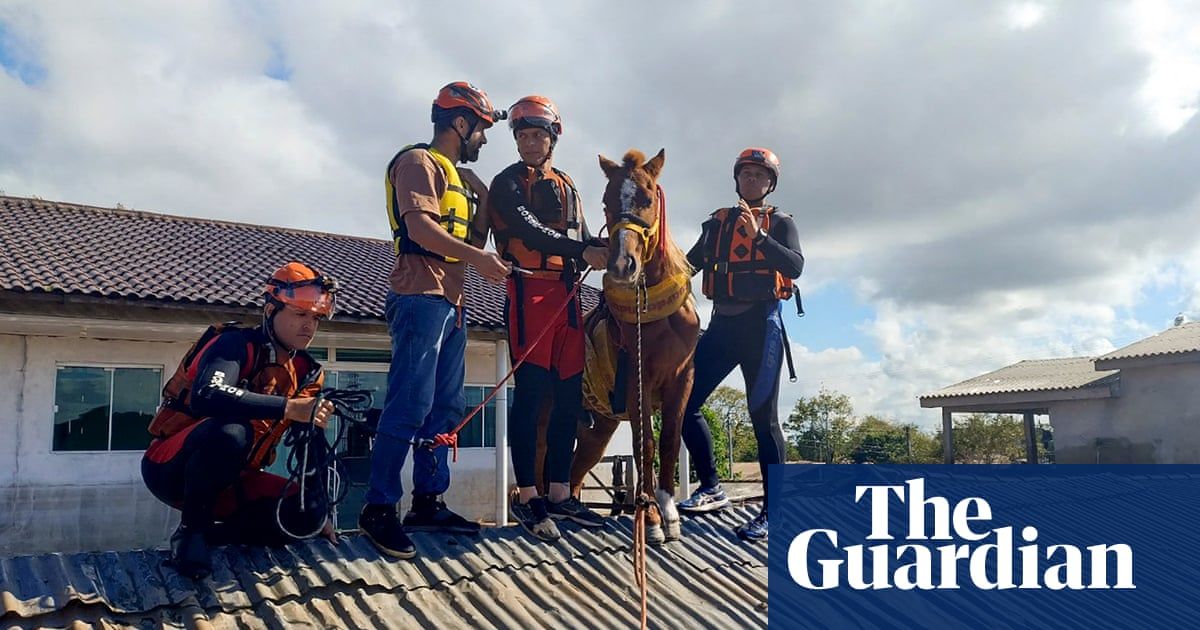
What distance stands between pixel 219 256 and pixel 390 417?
34.0 ft

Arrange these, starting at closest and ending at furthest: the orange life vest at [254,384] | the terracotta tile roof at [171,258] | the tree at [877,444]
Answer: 1. the orange life vest at [254,384]
2. the terracotta tile roof at [171,258]
3. the tree at [877,444]

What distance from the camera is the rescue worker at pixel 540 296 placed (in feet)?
15.6

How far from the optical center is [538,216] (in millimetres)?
4883

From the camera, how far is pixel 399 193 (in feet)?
13.7

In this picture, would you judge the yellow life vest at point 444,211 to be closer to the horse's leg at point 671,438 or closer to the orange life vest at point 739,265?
the horse's leg at point 671,438

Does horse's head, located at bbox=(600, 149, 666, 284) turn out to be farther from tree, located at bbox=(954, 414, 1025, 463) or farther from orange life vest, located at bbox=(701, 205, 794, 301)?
tree, located at bbox=(954, 414, 1025, 463)

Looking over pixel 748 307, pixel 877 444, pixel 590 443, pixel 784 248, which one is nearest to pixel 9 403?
pixel 590 443

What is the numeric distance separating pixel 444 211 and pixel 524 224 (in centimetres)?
50

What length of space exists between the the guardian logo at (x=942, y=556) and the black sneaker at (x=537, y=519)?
1442mm

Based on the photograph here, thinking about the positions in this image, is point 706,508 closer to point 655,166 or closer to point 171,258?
point 655,166

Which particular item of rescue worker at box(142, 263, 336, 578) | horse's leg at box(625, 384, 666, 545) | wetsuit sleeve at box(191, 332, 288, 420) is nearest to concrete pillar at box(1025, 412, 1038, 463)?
horse's leg at box(625, 384, 666, 545)

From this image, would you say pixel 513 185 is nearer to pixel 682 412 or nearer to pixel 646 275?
pixel 646 275

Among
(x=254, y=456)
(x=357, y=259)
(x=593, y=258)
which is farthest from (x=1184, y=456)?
(x=254, y=456)

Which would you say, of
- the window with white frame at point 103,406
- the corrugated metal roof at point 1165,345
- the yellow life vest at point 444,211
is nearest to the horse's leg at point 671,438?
the yellow life vest at point 444,211
